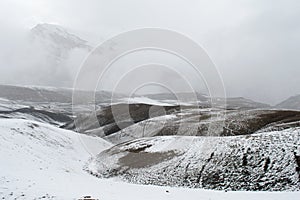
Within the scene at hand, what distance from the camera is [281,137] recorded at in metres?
25.0

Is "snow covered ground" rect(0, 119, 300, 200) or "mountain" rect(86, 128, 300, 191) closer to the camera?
"snow covered ground" rect(0, 119, 300, 200)

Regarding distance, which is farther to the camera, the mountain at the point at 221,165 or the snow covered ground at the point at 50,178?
the mountain at the point at 221,165

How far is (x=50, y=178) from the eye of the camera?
2119 cm

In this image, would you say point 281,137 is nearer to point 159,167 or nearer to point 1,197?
point 159,167

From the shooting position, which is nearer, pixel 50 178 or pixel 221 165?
pixel 50 178

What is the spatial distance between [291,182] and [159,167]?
477 inches

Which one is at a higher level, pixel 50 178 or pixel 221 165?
pixel 221 165

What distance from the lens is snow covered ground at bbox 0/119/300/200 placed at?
661 inches

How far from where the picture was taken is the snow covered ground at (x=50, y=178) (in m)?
16.8

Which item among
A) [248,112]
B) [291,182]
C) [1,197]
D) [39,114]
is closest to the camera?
[1,197]

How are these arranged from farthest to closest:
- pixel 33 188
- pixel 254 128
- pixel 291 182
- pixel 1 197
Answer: pixel 254 128
pixel 291 182
pixel 33 188
pixel 1 197

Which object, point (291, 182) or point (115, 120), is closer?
point (291, 182)

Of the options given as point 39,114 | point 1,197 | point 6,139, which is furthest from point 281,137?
point 39,114

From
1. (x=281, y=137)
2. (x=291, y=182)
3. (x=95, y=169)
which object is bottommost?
(x=95, y=169)
